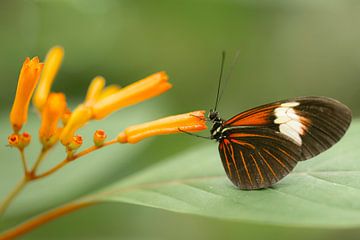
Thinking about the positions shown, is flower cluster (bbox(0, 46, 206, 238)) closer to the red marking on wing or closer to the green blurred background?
the red marking on wing

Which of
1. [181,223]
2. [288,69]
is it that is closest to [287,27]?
[288,69]

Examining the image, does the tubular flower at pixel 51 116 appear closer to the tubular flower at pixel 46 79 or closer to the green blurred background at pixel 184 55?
the tubular flower at pixel 46 79

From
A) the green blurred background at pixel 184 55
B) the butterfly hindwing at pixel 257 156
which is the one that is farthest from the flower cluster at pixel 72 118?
the green blurred background at pixel 184 55

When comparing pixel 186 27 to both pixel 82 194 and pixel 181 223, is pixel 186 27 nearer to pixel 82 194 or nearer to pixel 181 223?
pixel 181 223

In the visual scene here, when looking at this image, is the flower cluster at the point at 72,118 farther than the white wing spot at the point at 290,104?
No

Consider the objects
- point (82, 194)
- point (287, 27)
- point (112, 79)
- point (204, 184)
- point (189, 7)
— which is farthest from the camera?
point (287, 27)

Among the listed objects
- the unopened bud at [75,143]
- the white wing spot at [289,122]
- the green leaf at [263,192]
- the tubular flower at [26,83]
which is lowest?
the green leaf at [263,192]
